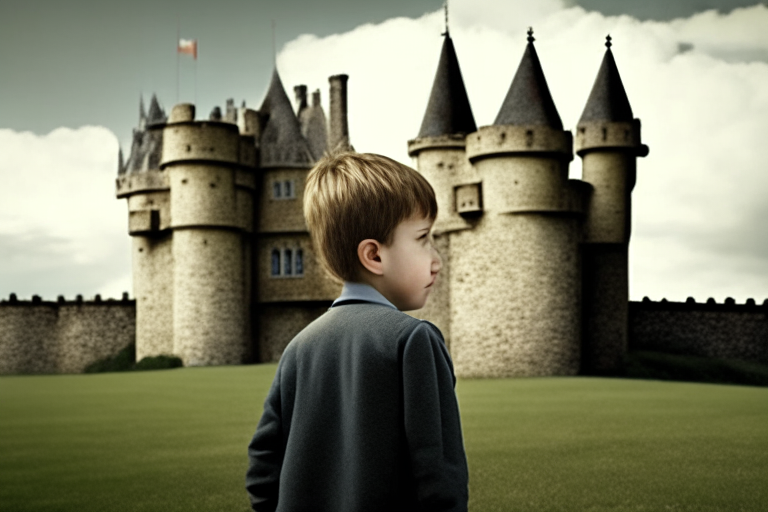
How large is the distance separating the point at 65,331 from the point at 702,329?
23409mm

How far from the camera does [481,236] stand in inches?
Answer: 1105

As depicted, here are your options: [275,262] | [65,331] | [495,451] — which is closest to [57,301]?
[65,331]

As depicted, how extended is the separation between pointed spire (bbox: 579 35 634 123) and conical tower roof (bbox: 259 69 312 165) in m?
11.1

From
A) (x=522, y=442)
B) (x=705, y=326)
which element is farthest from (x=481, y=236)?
(x=522, y=442)

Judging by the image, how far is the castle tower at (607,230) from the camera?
29578 millimetres

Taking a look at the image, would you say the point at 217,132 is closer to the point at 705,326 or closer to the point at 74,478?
the point at 705,326

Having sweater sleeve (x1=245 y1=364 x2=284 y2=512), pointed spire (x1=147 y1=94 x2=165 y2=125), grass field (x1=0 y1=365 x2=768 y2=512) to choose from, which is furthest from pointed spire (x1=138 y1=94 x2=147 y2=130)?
sweater sleeve (x1=245 y1=364 x2=284 y2=512)

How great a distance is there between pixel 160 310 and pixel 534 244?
1489 cm

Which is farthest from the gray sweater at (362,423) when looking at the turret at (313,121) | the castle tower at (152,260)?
the turret at (313,121)

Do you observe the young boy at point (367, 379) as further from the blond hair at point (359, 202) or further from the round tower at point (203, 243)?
the round tower at point (203, 243)

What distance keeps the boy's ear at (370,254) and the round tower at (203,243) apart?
3080cm

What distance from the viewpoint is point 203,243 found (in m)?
33.5

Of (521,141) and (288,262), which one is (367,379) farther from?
(288,262)

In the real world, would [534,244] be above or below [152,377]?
above
